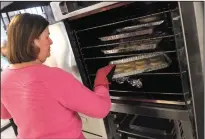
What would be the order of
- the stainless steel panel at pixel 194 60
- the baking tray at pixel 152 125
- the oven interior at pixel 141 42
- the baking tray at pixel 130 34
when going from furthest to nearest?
1. the baking tray at pixel 152 125
2. the baking tray at pixel 130 34
3. the oven interior at pixel 141 42
4. the stainless steel panel at pixel 194 60

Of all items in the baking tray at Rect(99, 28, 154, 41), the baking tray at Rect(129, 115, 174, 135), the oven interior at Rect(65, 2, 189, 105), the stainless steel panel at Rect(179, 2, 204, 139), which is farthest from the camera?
the baking tray at Rect(129, 115, 174, 135)

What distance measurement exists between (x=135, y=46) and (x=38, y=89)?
1.65 ft

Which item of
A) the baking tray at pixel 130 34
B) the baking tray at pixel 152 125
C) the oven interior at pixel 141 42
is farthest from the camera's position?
the baking tray at pixel 152 125

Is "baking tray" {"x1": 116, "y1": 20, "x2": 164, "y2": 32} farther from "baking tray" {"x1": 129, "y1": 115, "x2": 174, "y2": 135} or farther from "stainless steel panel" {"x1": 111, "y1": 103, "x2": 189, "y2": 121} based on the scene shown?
"baking tray" {"x1": 129, "y1": 115, "x2": 174, "y2": 135}

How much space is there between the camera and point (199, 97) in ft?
3.05

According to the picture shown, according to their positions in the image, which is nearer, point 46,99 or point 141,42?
point 46,99

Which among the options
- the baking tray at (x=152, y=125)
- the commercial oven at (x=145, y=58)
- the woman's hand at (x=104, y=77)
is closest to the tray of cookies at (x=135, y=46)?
the commercial oven at (x=145, y=58)

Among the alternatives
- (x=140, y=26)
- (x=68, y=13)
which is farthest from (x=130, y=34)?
(x=68, y=13)

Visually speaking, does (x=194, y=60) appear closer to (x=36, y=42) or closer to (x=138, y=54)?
(x=138, y=54)

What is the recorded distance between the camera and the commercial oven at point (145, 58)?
2.86 ft

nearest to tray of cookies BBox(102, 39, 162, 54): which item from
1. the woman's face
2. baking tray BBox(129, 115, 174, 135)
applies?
the woman's face

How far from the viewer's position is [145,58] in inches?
47.4

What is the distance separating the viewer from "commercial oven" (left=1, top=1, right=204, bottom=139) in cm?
87

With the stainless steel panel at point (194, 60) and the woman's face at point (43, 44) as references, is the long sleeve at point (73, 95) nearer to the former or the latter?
the woman's face at point (43, 44)
